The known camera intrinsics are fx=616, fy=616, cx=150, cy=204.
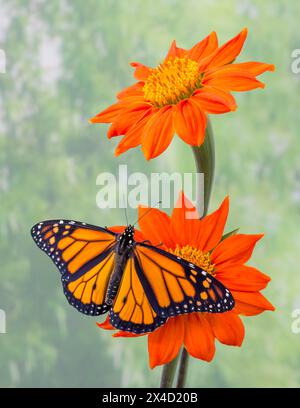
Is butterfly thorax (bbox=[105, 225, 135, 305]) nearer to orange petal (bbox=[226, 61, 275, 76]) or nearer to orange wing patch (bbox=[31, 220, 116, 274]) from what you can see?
orange wing patch (bbox=[31, 220, 116, 274])

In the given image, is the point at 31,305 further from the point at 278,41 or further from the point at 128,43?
the point at 278,41

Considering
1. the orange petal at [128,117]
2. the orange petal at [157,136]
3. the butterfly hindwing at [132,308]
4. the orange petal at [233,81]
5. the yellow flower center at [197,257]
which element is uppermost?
the orange petal at [233,81]

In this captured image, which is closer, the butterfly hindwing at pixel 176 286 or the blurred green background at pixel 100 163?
the butterfly hindwing at pixel 176 286

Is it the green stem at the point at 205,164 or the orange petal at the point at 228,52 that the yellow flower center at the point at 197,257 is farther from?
the orange petal at the point at 228,52

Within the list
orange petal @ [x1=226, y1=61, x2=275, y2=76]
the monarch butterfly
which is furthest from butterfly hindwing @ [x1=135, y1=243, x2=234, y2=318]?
orange petal @ [x1=226, y1=61, x2=275, y2=76]

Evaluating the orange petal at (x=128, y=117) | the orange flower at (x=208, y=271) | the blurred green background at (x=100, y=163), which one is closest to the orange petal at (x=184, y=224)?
the orange flower at (x=208, y=271)

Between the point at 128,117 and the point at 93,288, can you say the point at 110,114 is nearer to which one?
the point at 128,117

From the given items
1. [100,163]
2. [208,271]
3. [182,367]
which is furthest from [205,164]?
[100,163]
